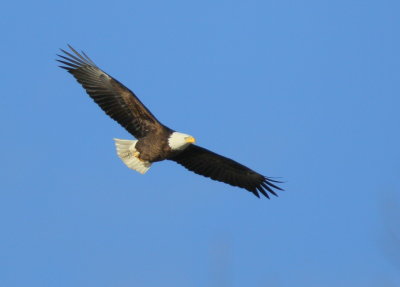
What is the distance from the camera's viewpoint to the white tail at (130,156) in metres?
13.5

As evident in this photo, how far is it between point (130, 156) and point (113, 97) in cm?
83


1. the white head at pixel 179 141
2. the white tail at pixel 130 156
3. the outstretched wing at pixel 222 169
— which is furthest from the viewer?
the outstretched wing at pixel 222 169

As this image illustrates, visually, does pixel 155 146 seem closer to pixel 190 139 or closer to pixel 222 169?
pixel 190 139

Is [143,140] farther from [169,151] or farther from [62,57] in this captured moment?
[62,57]

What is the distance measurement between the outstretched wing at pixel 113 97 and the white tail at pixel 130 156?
17 centimetres

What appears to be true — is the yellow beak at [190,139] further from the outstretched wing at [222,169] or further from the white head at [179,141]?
the outstretched wing at [222,169]

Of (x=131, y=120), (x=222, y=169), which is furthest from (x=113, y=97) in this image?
(x=222, y=169)

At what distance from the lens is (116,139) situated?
13688 mm

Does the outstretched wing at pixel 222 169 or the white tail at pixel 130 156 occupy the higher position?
the outstretched wing at pixel 222 169

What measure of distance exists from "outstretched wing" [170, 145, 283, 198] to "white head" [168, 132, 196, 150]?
821 millimetres

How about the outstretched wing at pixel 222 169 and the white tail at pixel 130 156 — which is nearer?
the white tail at pixel 130 156

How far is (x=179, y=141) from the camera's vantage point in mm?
13180

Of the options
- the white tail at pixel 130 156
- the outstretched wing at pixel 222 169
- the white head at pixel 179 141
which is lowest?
the white tail at pixel 130 156

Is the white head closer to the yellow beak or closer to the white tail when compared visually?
the yellow beak
